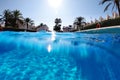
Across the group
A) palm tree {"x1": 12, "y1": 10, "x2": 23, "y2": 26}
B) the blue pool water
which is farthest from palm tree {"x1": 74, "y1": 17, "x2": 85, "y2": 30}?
the blue pool water

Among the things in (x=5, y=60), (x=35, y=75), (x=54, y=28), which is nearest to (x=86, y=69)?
(x=35, y=75)

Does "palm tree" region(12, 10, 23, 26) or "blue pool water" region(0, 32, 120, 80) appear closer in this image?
"blue pool water" region(0, 32, 120, 80)

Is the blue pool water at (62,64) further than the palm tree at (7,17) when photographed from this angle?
No

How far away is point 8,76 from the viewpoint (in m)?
4.46

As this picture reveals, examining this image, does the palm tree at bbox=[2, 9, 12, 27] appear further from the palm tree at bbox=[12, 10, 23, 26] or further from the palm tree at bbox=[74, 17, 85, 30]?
the palm tree at bbox=[74, 17, 85, 30]

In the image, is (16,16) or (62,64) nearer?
(62,64)

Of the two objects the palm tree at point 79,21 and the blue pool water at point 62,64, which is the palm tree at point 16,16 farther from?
the blue pool water at point 62,64

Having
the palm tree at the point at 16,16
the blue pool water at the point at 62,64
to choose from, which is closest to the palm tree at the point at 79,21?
the palm tree at the point at 16,16

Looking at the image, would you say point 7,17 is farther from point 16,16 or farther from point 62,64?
point 62,64

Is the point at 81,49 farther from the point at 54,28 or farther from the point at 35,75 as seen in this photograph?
the point at 54,28

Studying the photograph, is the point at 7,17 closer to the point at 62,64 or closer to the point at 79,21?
the point at 79,21

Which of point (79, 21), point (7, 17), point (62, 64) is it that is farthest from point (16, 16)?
point (62, 64)

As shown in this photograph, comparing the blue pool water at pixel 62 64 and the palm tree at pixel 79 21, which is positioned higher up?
the palm tree at pixel 79 21

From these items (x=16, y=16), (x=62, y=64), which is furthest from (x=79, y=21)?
(x=62, y=64)
